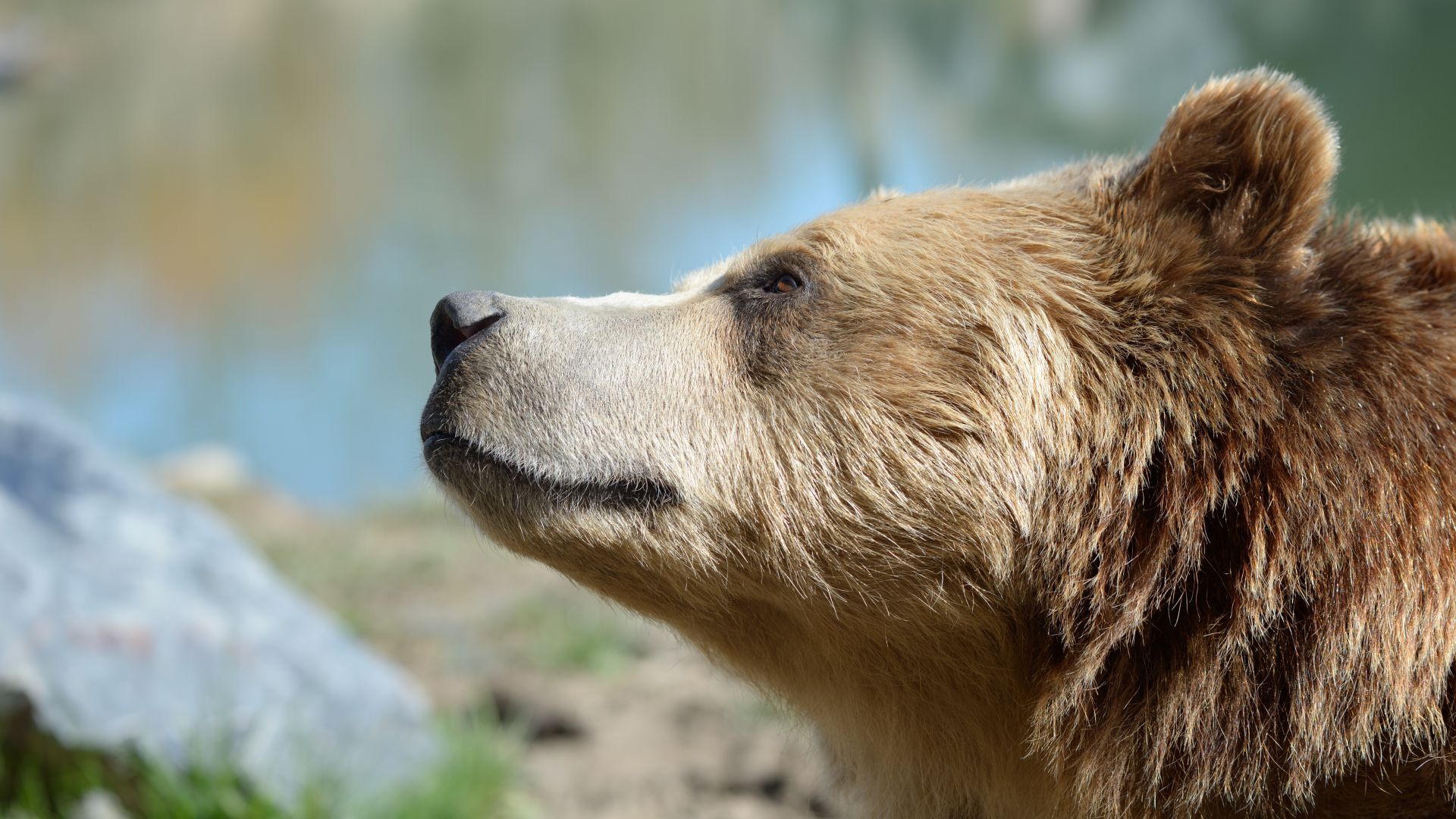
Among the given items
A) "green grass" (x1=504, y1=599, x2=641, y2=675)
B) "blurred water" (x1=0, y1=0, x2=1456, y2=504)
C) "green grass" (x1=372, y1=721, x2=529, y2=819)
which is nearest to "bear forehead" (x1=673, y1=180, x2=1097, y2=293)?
"green grass" (x1=372, y1=721, x2=529, y2=819)

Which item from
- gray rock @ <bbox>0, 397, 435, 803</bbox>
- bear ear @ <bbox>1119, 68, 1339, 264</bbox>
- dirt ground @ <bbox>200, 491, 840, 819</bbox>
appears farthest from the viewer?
dirt ground @ <bbox>200, 491, 840, 819</bbox>

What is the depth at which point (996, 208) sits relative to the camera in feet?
8.23

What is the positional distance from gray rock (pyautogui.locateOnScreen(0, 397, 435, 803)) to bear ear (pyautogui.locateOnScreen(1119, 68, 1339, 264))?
2960mm

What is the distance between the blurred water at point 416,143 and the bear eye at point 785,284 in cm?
567

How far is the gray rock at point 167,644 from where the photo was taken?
3.77m

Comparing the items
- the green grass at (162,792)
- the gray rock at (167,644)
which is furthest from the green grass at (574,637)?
the green grass at (162,792)

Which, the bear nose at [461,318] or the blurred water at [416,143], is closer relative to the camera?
the bear nose at [461,318]

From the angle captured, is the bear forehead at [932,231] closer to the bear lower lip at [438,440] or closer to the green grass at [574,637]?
the bear lower lip at [438,440]

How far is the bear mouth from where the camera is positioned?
2.29m

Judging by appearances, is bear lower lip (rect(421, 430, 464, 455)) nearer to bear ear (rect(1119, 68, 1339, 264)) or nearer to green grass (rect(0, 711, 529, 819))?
bear ear (rect(1119, 68, 1339, 264))

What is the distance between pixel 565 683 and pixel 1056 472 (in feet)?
11.8

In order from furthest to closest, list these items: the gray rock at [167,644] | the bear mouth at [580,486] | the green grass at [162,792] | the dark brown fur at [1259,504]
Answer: the gray rock at [167,644] < the green grass at [162,792] < the bear mouth at [580,486] < the dark brown fur at [1259,504]

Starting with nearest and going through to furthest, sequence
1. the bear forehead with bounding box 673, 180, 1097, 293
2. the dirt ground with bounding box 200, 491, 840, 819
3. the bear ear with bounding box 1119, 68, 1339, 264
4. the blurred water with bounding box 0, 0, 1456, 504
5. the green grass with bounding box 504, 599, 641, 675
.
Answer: the bear ear with bounding box 1119, 68, 1339, 264, the bear forehead with bounding box 673, 180, 1097, 293, the dirt ground with bounding box 200, 491, 840, 819, the green grass with bounding box 504, 599, 641, 675, the blurred water with bounding box 0, 0, 1456, 504

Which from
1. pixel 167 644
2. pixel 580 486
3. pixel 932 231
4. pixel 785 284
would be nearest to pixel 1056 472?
pixel 932 231
